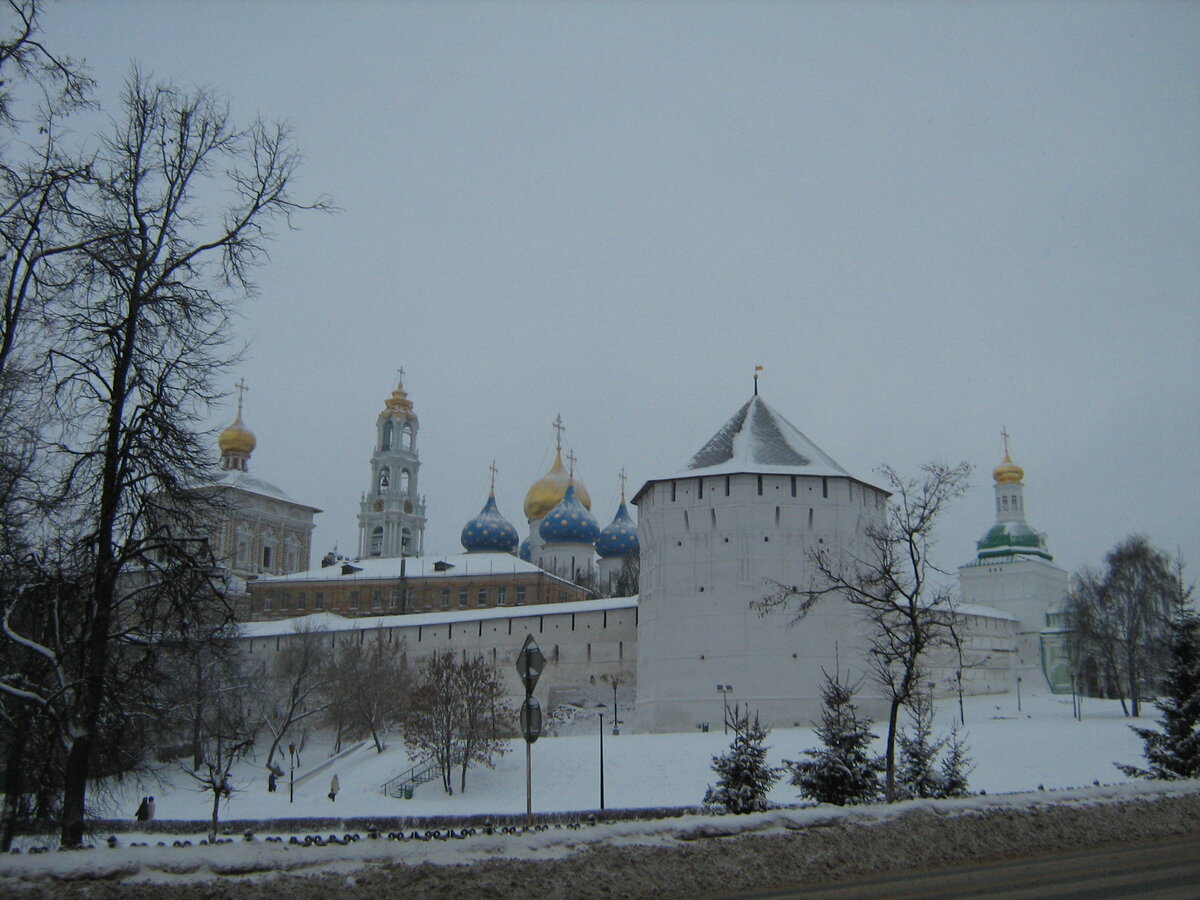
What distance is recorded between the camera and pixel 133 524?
10047 mm

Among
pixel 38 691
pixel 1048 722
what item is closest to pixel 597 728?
pixel 1048 722

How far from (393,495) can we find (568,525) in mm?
13672

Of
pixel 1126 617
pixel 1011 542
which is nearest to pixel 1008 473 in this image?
pixel 1011 542

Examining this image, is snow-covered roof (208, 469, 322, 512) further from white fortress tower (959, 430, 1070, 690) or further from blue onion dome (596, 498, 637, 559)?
white fortress tower (959, 430, 1070, 690)

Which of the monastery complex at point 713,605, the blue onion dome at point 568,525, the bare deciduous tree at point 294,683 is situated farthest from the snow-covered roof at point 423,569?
the bare deciduous tree at point 294,683

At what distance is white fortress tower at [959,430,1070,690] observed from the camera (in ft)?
171

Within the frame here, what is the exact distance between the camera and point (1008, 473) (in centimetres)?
6091

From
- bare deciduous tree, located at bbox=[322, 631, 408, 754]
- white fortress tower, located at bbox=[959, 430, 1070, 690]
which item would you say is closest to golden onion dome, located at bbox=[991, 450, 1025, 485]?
white fortress tower, located at bbox=[959, 430, 1070, 690]

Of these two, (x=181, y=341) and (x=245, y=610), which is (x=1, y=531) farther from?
(x=245, y=610)

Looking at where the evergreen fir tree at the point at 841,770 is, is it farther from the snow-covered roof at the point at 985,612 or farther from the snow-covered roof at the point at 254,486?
the snow-covered roof at the point at 254,486

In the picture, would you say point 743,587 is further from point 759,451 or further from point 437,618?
point 437,618

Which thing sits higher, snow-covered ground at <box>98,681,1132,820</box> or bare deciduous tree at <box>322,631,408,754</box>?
bare deciduous tree at <box>322,631,408,754</box>

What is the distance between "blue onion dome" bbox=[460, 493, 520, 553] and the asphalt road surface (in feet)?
189

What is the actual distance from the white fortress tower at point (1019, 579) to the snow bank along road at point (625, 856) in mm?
44485
